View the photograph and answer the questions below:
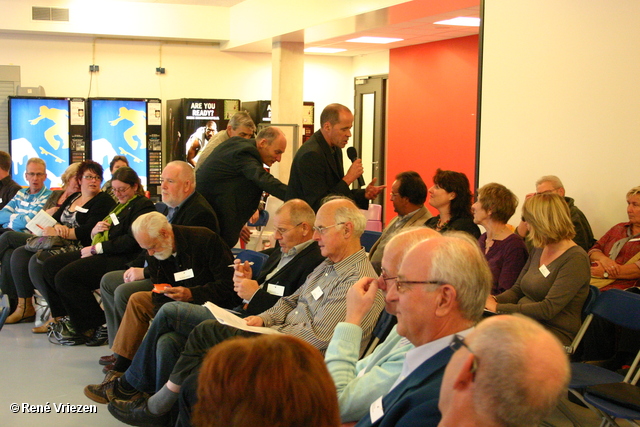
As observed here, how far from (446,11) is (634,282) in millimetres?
4093

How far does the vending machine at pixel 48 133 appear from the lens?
33.4 ft

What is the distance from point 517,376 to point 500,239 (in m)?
2.99

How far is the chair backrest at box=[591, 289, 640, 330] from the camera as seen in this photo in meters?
3.08

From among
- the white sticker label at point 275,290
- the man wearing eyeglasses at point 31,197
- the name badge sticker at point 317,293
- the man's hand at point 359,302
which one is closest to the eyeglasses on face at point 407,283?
the man's hand at point 359,302

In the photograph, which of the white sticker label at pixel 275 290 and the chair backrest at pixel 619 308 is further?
the white sticker label at pixel 275 290

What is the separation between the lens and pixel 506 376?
1.05m

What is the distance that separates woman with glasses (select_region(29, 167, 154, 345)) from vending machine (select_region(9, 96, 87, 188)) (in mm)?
5504

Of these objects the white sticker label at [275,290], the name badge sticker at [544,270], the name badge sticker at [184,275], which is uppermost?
the name badge sticker at [544,270]

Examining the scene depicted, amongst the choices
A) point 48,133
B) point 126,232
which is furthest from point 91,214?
point 48,133

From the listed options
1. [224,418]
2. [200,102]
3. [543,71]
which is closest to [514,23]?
[543,71]

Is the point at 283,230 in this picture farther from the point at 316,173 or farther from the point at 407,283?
the point at 407,283

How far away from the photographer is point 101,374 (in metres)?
4.43

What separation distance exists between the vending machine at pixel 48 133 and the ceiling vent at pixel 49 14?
119 centimetres

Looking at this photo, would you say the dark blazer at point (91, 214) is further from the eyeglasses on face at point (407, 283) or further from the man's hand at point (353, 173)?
the eyeglasses on face at point (407, 283)
